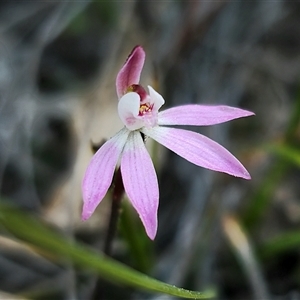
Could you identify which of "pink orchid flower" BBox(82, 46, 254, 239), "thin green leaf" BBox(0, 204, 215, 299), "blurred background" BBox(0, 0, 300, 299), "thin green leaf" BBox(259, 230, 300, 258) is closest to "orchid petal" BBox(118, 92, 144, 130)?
"pink orchid flower" BBox(82, 46, 254, 239)

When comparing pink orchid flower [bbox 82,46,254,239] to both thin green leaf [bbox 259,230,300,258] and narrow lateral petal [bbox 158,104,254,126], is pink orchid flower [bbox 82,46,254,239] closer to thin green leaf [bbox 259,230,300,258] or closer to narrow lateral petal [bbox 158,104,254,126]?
narrow lateral petal [bbox 158,104,254,126]

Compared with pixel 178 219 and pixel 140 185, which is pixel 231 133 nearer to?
pixel 178 219

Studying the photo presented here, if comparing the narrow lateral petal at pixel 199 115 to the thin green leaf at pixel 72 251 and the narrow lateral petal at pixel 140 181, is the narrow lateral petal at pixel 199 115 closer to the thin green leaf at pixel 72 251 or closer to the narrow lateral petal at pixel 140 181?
the narrow lateral petal at pixel 140 181

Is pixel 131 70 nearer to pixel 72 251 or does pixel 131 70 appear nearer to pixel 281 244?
pixel 72 251

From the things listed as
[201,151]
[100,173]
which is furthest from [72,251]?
[201,151]

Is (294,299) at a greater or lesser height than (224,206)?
lesser

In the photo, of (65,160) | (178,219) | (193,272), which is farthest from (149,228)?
(65,160)

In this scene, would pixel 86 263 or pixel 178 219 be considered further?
pixel 178 219
